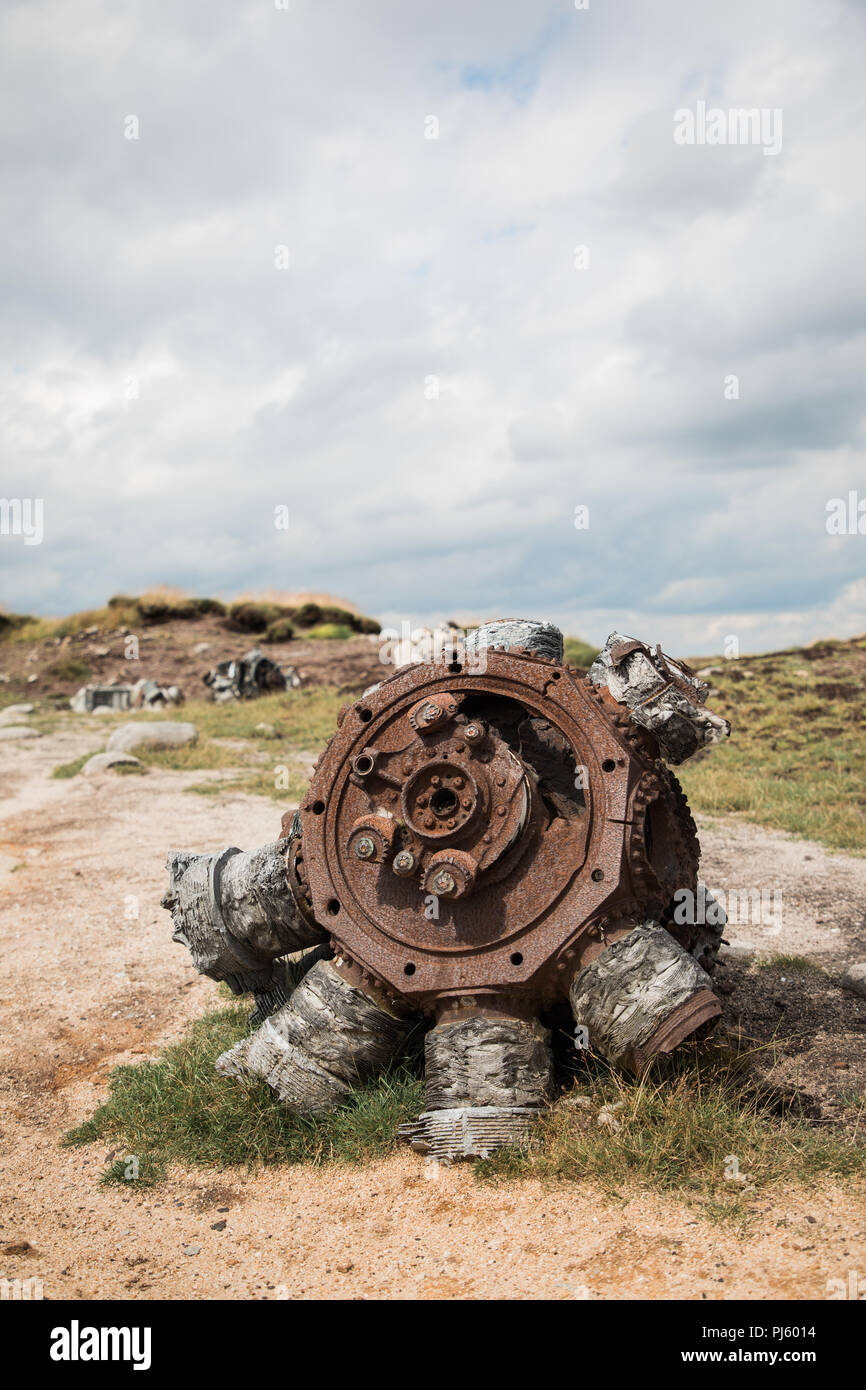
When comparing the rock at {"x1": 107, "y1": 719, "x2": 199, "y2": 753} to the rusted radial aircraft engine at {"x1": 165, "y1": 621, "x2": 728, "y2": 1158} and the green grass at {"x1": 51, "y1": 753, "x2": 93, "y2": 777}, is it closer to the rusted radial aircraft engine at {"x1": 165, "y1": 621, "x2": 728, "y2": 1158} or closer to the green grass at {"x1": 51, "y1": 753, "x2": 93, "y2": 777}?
the green grass at {"x1": 51, "y1": 753, "x2": 93, "y2": 777}

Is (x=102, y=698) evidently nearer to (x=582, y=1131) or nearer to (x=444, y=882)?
(x=444, y=882)

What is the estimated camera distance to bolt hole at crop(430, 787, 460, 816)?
4.18 m

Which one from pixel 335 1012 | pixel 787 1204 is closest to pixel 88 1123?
pixel 335 1012

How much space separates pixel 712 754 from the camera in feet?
45.1

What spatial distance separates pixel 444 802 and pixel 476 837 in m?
0.19

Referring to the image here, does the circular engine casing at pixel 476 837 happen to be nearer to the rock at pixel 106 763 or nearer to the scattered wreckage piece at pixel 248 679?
the rock at pixel 106 763

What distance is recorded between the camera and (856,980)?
5723mm

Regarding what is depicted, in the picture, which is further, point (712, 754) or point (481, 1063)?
point (712, 754)

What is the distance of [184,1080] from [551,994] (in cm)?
199

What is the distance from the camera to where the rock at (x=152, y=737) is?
1498cm

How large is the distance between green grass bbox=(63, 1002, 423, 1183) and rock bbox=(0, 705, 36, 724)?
17.0 m

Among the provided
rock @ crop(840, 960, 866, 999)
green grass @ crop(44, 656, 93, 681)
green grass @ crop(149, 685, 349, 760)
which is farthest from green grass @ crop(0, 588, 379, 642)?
rock @ crop(840, 960, 866, 999)

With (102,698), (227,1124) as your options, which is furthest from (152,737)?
(227,1124)

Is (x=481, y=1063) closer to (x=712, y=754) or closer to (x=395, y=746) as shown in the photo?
(x=395, y=746)
